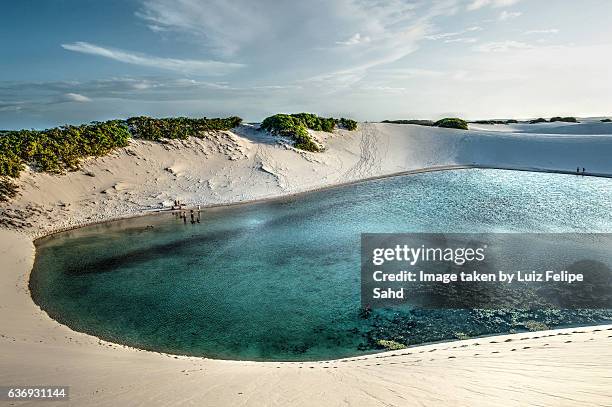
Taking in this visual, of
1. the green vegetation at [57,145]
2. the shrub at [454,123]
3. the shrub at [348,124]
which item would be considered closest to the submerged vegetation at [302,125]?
the shrub at [348,124]

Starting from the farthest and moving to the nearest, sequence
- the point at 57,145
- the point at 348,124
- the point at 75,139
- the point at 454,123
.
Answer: the point at 454,123
the point at 348,124
the point at 75,139
the point at 57,145

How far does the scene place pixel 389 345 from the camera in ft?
36.7

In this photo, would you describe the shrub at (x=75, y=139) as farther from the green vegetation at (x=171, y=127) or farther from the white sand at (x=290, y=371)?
the white sand at (x=290, y=371)

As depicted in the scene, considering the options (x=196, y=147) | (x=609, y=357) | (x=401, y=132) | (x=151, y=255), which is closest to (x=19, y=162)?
(x=196, y=147)

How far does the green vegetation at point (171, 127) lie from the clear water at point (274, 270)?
16732 mm

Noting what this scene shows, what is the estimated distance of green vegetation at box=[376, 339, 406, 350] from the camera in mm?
11009

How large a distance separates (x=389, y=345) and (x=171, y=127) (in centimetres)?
3972

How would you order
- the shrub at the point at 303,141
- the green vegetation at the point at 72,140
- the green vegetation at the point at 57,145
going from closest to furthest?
the green vegetation at the point at 72,140
the green vegetation at the point at 57,145
the shrub at the point at 303,141

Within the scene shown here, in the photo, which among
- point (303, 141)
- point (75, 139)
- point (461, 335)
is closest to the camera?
point (461, 335)

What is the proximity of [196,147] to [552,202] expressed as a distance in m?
35.7

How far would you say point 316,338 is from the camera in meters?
11.8

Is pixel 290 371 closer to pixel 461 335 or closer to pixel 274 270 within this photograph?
pixel 461 335

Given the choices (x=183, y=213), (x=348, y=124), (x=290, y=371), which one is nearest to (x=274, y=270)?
(x=290, y=371)

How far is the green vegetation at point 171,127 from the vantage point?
1602 inches
